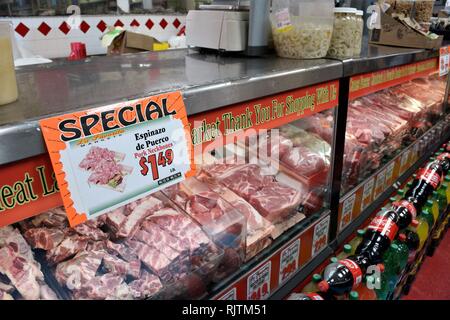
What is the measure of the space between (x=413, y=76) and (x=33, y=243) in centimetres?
194

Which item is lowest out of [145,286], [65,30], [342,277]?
[342,277]

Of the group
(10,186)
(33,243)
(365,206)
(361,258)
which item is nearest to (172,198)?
(33,243)

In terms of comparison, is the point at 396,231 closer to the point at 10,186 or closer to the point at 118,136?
the point at 118,136

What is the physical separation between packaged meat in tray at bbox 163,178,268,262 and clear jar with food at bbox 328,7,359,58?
2.20 feet

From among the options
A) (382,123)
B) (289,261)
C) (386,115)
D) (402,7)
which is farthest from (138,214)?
(402,7)

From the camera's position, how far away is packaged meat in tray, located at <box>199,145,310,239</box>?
1.30 meters

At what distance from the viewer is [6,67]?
68cm

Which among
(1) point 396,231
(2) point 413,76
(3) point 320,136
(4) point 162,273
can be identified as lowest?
(1) point 396,231

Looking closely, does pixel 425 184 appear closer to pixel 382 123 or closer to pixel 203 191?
pixel 382 123

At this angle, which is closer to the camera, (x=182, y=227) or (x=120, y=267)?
(x=120, y=267)

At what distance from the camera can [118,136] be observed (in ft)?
2.30

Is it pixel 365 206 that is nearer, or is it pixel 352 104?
pixel 365 206

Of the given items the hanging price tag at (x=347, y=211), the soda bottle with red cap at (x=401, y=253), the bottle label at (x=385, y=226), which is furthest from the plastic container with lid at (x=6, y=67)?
the soda bottle with red cap at (x=401, y=253)

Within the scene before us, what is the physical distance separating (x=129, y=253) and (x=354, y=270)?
85cm
